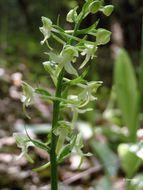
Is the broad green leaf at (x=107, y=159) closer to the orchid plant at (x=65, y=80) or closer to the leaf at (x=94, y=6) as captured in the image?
the orchid plant at (x=65, y=80)

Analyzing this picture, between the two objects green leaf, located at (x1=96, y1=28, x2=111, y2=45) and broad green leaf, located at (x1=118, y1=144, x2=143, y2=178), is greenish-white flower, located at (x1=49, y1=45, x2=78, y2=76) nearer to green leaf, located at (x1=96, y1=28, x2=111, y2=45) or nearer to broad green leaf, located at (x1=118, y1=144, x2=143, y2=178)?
green leaf, located at (x1=96, y1=28, x2=111, y2=45)

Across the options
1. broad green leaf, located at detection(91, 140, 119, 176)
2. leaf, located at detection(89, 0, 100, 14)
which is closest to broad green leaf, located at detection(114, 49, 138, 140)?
broad green leaf, located at detection(91, 140, 119, 176)

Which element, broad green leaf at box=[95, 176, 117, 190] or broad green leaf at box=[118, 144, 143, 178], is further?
broad green leaf at box=[95, 176, 117, 190]

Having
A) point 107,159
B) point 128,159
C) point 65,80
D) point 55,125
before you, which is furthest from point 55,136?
point 107,159

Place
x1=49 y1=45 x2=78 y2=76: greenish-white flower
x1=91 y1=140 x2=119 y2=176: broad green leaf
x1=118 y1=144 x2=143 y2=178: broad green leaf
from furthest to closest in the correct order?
x1=91 y1=140 x2=119 y2=176: broad green leaf → x1=118 y1=144 x2=143 y2=178: broad green leaf → x1=49 y1=45 x2=78 y2=76: greenish-white flower

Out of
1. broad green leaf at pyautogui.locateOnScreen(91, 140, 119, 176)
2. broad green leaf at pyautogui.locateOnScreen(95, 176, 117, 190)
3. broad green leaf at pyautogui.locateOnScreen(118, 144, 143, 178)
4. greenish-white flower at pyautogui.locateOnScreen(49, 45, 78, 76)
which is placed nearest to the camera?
greenish-white flower at pyautogui.locateOnScreen(49, 45, 78, 76)

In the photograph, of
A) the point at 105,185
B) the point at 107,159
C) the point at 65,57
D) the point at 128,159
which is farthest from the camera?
the point at 107,159

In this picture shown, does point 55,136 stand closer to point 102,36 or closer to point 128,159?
point 102,36

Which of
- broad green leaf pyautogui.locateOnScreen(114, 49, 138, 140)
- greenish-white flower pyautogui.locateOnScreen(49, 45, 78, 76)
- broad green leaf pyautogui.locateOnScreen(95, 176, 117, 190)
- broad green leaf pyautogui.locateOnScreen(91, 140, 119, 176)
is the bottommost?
greenish-white flower pyautogui.locateOnScreen(49, 45, 78, 76)
